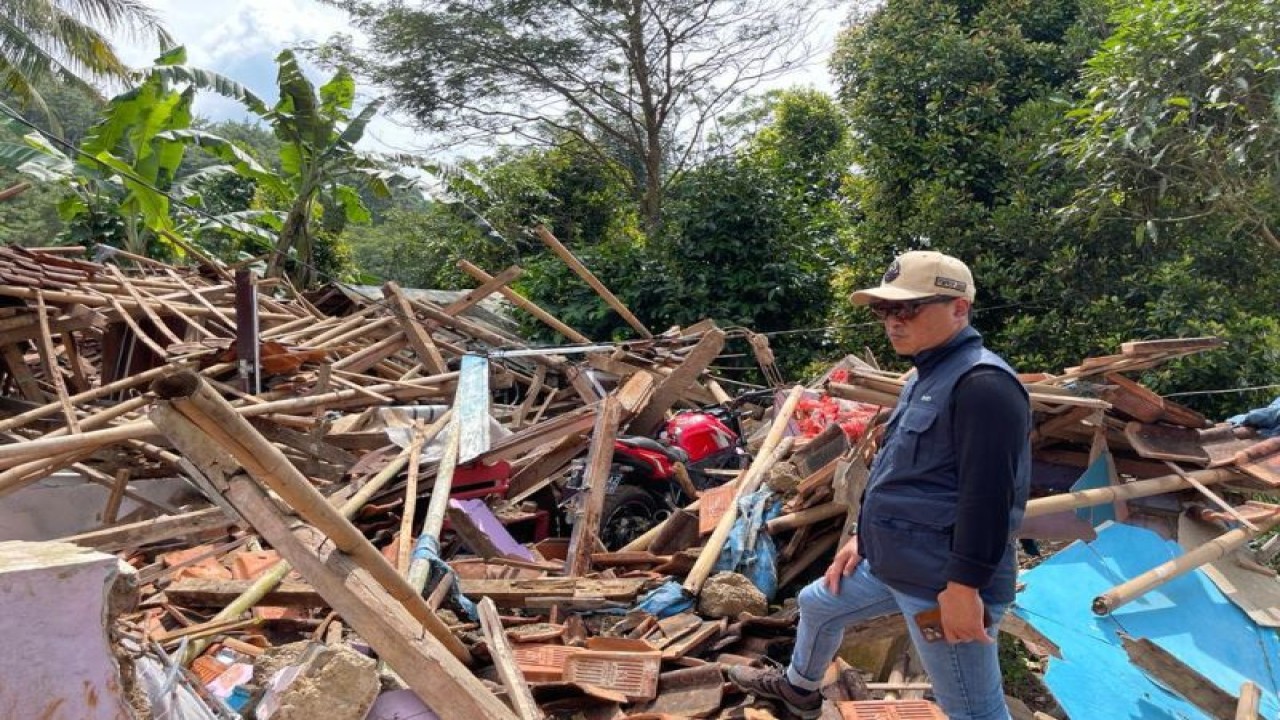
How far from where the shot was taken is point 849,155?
11.3 meters

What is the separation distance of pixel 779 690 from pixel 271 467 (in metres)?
2.13

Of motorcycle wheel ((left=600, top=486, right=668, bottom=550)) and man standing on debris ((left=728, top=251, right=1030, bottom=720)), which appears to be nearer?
man standing on debris ((left=728, top=251, right=1030, bottom=720))

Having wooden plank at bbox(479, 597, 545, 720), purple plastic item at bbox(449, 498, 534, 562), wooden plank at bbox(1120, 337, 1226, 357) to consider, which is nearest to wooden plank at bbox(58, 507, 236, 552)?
purple plastic item at bbox(449, 498, 534, 562)

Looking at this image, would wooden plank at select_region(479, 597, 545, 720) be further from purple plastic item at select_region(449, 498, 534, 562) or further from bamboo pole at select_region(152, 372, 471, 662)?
purple plastic item at select_region(449, 498, 534, 562)

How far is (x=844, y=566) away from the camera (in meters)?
3.05

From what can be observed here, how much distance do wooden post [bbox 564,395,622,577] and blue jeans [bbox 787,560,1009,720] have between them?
6.61ft

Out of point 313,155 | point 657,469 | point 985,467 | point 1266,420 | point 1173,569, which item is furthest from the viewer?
point 313,155

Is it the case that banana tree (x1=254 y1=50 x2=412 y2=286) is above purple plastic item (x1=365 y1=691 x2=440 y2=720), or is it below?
above

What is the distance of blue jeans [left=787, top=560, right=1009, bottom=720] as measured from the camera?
2.57m

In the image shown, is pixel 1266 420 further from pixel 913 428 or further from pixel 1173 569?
pixel 913 428

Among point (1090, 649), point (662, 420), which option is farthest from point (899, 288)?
point (662, 420)

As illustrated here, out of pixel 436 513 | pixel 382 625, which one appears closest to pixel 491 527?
pixel 436 513

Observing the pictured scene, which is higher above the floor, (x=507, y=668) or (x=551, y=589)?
(x=507, y=668)

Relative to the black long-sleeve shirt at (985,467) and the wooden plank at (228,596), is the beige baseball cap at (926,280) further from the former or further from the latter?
the wooden plank at (228,596)
